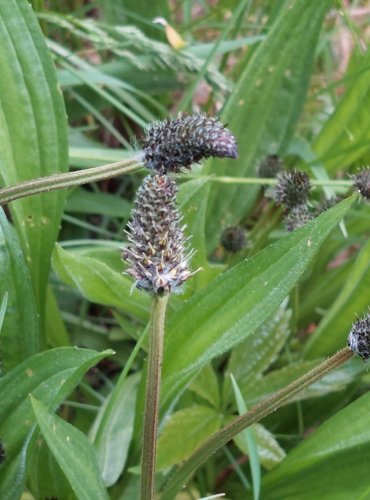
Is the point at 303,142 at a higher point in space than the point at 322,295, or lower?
higher

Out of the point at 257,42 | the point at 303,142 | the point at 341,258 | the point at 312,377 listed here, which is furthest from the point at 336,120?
the point at 312,377

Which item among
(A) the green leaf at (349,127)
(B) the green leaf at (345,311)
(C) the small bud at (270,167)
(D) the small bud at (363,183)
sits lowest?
(B) the green leaf at (345,311)

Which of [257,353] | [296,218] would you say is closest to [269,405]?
[296,218]

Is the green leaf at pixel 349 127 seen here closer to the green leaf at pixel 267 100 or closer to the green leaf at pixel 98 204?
the green leaf at pixel 267 100

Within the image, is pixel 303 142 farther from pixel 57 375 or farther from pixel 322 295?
pixel 57 375

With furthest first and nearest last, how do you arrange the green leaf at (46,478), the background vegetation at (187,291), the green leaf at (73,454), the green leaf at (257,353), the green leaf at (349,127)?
1. the green leaf at (349,127)
2. the green leaf at (257,353)
3. the green leaf at (46,478)
4. the background vegetation at (187,291)
5. the green leaf at (73,454)

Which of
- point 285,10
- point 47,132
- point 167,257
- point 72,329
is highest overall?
point 285,10

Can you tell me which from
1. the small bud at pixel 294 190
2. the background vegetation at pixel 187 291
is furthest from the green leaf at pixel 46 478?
the small bud at pixel 294 190

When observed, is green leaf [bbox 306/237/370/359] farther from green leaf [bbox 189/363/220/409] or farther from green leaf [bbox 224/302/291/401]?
green leaf [bbox 189/363/220/409]
